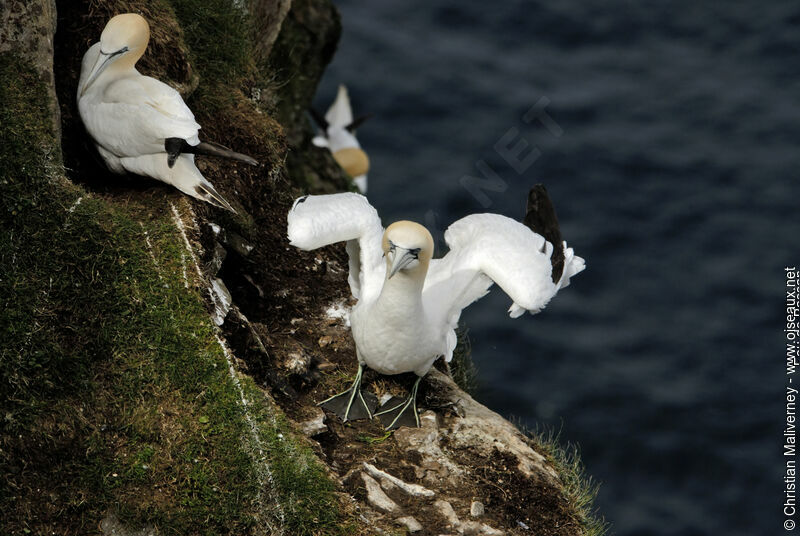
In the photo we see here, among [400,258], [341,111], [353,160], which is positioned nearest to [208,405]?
[400,258]

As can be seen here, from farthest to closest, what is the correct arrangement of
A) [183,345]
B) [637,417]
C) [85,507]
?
[637,417] → [183,345] → [85,507]

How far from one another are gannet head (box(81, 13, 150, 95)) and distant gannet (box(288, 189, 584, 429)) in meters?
1.33

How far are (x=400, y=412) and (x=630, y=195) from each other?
877 cm

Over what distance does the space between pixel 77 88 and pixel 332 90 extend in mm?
9937

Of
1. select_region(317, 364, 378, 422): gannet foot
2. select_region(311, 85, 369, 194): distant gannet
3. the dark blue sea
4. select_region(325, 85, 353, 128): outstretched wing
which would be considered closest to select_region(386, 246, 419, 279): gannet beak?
select_region(317, 364, 378, 422): gannet foot

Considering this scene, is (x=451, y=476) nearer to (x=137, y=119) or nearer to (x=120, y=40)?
(x=137, y=119)

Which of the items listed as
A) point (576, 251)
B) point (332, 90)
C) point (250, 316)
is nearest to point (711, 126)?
point (576, 251)

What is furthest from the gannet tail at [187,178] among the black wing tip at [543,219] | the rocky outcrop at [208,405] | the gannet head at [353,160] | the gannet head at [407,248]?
the gannet head at [353,160]

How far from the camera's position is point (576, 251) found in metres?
13.2

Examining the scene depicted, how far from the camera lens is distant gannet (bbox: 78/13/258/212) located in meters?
5.80

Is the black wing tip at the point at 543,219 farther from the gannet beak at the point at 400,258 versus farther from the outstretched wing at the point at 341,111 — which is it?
the outstretched wing at the point at 341,111

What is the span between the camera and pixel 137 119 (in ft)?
19.1

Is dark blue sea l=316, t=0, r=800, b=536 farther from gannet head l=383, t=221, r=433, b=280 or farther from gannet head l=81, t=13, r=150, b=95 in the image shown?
gannet head l=81, t=13, r=150, b=95

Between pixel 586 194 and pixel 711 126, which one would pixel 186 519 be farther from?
pixel 711 126
